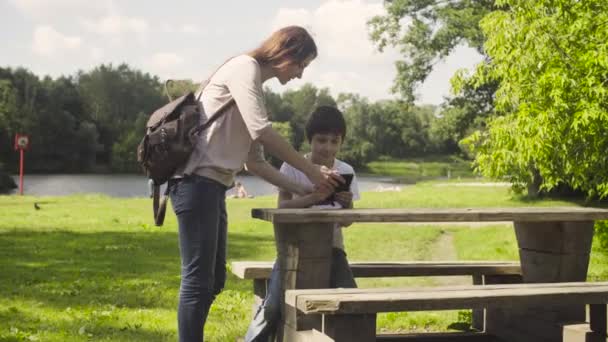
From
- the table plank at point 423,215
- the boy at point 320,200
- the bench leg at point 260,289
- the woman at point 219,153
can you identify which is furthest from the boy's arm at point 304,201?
the bench leg at point 260,289

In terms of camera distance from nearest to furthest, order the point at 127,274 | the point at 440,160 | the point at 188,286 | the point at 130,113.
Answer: the point at 188,286, the point at 127,274, the point at 130,113, the point at 440,160

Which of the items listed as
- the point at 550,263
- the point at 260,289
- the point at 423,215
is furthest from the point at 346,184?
the point at 550,263

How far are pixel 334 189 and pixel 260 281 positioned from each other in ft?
3.90

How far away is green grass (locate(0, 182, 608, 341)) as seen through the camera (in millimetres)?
5656

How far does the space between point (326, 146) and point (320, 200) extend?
1.26ft

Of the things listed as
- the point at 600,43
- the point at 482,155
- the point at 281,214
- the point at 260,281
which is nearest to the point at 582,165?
the point at 600,43

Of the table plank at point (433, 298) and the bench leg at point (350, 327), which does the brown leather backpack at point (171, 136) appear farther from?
the bench leg at point (350, 327)

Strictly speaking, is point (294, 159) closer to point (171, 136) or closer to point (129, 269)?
point (171, 136)

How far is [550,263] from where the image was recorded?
15.5 feet

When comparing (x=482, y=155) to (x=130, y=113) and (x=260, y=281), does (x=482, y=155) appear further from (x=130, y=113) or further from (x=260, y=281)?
→ (x=130, y=113)

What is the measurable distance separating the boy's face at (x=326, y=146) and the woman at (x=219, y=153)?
0.59m

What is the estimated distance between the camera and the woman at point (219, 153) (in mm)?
3449

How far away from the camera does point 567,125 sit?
357 inches

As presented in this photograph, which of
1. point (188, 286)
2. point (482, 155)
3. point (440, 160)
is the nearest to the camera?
point (188, 286)
